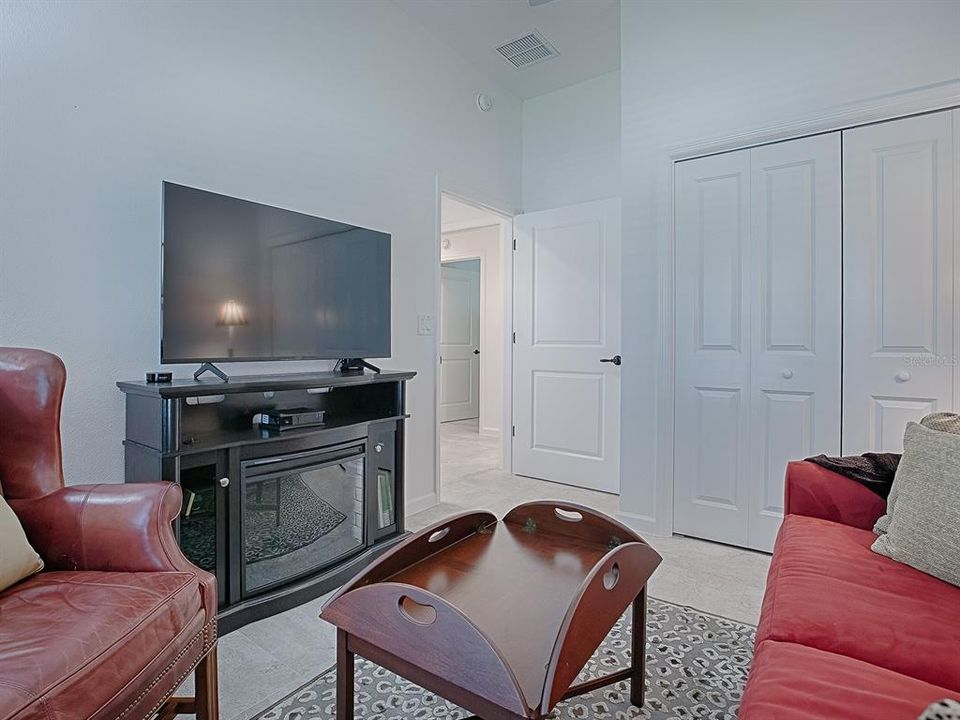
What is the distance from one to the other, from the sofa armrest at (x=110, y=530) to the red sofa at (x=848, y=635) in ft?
4.17

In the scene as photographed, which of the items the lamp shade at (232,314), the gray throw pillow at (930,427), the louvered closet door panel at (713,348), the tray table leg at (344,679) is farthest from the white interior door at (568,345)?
the tray table leg at (344,679)

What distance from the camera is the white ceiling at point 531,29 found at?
3.07 meters

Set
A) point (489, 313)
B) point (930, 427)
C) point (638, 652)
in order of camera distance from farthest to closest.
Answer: point (489, 313) < point (930, 427) < point (638, 652)

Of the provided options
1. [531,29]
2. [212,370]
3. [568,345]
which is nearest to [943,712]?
[212,370]

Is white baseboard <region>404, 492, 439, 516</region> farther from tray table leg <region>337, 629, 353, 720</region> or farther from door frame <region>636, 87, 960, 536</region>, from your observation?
tray table leg <region>337, 629, 353, 720</region>

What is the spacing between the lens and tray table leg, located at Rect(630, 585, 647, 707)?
4.84 feet

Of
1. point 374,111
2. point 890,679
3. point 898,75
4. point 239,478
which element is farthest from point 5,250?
point 898,75

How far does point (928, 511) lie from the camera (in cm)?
136

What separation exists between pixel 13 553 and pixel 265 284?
1.28 m

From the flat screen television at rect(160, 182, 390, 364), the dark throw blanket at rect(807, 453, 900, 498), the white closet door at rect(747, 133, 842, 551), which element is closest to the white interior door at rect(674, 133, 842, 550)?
the white closet door at rect(747, 133, 842, 551)

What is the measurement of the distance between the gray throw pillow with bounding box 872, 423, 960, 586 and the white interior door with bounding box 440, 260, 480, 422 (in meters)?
5.68

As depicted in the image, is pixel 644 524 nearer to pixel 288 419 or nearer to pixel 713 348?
pixel 713 348

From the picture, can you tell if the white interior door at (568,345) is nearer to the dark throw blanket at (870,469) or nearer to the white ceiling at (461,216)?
the white ceiling at (461,216)

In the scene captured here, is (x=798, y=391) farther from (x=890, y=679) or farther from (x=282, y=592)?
(x=282, y=592)
